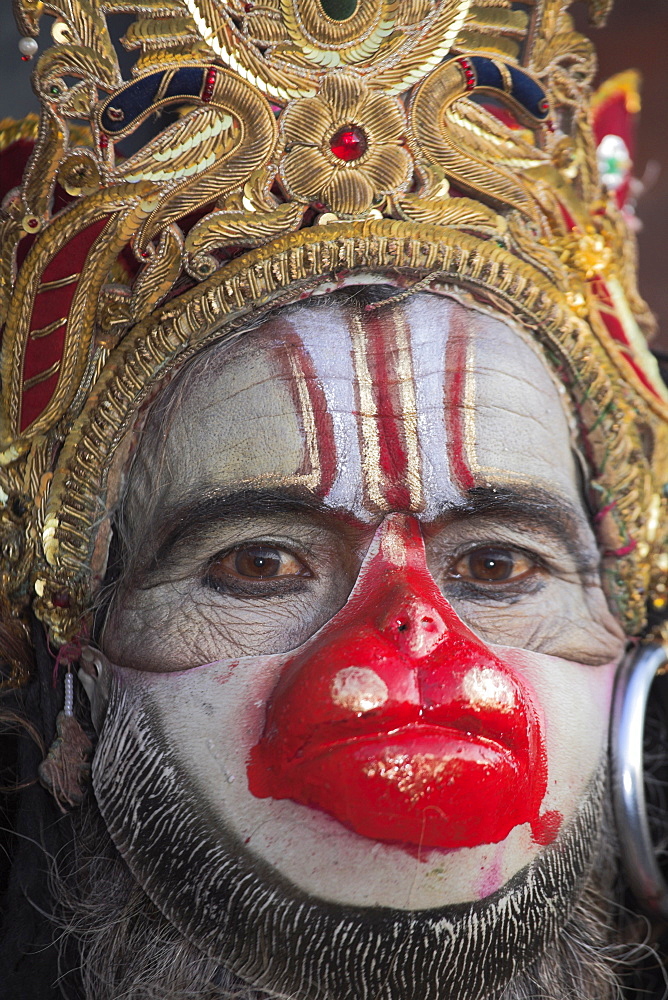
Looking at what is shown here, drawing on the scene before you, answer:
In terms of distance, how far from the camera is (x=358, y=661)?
123 centimetres

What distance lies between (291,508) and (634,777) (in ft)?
2.48

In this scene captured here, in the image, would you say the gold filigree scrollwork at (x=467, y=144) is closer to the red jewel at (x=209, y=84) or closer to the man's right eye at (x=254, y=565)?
the red jewel at (x=209, y=84)

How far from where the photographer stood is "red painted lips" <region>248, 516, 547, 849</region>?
47.1 inches

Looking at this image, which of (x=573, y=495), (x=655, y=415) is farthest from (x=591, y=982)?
(x=655, y=415)

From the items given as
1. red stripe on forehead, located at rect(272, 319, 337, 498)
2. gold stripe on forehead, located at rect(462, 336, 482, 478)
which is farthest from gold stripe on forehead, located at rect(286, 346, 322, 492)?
gold stripe on forehead, located at rect(462, 336, 482, 478)

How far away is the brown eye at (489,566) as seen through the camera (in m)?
1.45

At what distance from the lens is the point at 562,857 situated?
140 cm

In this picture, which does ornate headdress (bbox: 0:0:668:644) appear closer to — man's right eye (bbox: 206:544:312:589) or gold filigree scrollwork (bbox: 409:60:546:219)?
gold filigree scrollwork (bbox: 409:60:546:219)

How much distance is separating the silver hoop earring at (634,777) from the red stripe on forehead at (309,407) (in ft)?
2.17

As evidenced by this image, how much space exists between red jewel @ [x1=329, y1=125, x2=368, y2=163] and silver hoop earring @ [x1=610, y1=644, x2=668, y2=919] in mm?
962

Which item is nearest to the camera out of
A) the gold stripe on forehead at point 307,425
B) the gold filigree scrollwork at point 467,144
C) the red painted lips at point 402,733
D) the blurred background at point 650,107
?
the red painted lips at point 402,733

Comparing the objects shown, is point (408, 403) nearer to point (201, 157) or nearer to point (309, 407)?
point (309, 407)

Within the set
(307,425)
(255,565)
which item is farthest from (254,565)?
(307,425)

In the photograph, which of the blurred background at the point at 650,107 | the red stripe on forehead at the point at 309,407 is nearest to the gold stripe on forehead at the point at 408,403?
the red stripe on forehead at the point at 309,407
